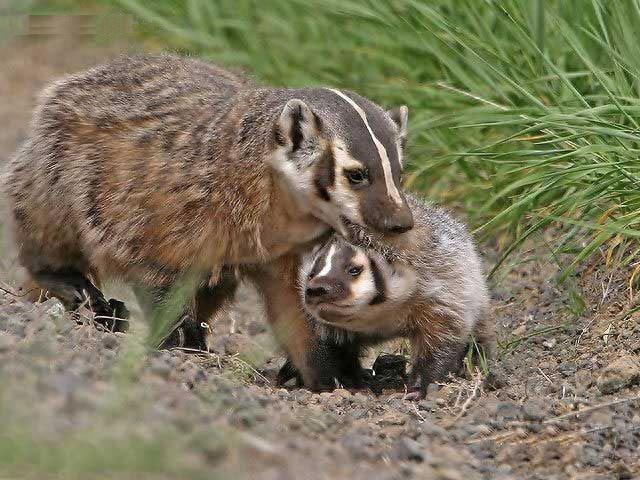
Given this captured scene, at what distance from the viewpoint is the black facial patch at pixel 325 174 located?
4109 millimetres

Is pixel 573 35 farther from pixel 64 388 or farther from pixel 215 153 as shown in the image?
pixel 64 388

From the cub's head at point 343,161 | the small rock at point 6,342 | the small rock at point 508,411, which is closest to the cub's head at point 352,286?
the cub's head at point 343,161

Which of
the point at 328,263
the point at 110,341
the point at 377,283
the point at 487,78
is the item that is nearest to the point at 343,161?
the point at 328,263

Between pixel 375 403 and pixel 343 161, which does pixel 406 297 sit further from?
pixel 343 161

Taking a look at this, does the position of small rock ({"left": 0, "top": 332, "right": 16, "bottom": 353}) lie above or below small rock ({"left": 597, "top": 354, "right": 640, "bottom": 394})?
above

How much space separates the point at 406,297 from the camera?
177 inches

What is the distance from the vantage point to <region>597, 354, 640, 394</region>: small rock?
3926 millimetres

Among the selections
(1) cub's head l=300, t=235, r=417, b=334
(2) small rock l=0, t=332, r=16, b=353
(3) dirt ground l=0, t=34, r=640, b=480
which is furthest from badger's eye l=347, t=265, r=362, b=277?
(2) small rock l=0, t=332, r=16, b=353

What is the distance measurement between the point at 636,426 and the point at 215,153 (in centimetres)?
181

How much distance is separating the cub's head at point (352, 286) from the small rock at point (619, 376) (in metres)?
0.83

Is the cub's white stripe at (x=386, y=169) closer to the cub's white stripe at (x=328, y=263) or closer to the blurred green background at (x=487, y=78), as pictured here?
the cub's white stripe at (x=328, y=263)

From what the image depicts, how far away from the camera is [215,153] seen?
4.40 meters

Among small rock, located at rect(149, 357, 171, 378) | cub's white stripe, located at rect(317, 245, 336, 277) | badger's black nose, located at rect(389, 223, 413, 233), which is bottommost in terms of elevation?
cub's white stripe, located at rect(317, 245, 336, 277)

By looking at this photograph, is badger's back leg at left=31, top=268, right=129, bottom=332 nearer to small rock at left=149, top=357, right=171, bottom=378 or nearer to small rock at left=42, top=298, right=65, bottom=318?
small rock at left=42, top=298, right=65, bottom=318
